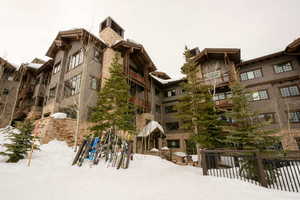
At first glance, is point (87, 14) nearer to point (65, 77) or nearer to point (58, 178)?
point (65, 77)

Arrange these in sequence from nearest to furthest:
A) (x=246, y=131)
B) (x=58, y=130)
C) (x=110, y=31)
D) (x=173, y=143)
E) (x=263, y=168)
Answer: (x=263, y=168), (x=246, y=131), (x=58, y=130), (x=110, y=31), (x=173, y=143)

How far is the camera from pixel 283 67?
58.4ft

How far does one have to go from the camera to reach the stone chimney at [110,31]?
777 inches

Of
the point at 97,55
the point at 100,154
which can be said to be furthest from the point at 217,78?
the point at 100,154

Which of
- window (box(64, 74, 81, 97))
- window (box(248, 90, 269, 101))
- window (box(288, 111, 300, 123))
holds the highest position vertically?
window (box(64, 74, 81, 97))

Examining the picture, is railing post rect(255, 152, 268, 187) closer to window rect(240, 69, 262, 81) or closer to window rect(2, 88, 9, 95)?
window rect(240, 69, 262, 81)

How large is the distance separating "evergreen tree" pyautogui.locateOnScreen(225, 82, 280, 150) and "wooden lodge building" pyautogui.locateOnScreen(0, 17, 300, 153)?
6.20 m

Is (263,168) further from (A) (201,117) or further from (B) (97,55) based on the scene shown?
(B) (97,55)

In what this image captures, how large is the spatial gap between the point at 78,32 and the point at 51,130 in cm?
1211

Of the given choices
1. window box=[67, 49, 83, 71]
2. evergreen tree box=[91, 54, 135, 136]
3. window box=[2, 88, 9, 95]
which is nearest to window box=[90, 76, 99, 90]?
window box=[67, 49, 83, 71]

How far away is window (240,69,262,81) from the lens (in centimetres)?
1900

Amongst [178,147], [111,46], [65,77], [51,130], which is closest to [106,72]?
[111,46]

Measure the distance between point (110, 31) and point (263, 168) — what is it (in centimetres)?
2198

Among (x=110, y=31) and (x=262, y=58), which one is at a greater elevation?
(x=110, y=31)
